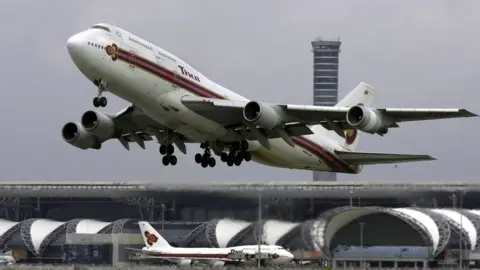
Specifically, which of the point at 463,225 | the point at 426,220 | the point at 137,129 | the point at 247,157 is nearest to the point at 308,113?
the point at 247,157

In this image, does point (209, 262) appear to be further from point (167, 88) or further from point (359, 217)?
point (167, 88)

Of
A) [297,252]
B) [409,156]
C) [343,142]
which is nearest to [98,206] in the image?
[297,252]

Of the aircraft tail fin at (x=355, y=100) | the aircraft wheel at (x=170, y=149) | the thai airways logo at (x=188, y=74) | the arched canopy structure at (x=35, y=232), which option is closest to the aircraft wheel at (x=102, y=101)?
the thai airways logo at (x=188, y=74)

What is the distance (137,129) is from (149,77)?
6.40 metres

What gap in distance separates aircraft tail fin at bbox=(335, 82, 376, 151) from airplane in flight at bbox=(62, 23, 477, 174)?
4.20 m

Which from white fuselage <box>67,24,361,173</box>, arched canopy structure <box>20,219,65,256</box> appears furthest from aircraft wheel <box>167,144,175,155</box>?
arched canopy structure <box>20,219,65,256</box>

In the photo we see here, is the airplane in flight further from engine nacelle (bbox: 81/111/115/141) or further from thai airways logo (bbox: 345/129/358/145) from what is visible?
thai airways logo (bbox: 345/129/358/145)

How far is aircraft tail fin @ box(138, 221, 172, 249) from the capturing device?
293 feet

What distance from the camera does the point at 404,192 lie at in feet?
289

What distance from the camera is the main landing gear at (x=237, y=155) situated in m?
57.3

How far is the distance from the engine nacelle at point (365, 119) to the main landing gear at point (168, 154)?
30.7ft

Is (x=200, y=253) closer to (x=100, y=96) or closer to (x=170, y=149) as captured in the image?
(x=170, y=149)

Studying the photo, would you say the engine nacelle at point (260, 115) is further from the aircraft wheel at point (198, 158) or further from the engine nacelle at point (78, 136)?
the engine nacelle at point (78, 136)

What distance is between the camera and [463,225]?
304 feet
